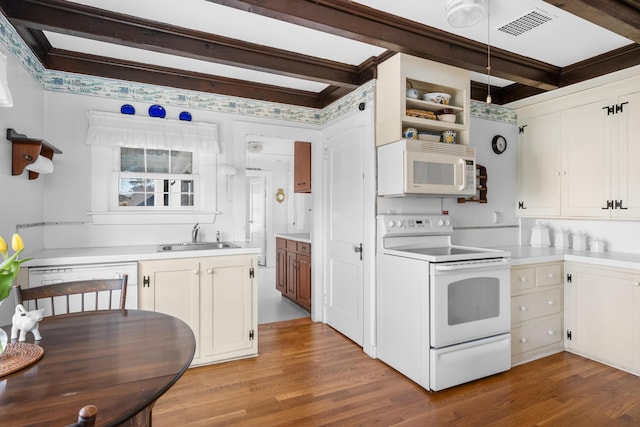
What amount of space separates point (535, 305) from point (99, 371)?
10.4ft

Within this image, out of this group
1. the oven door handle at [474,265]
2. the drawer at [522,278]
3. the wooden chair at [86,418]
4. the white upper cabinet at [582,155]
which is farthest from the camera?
the white upper cabinet at [582,155]

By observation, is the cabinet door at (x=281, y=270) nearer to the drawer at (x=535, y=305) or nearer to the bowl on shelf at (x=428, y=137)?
the bowl on shelf at (x=428, y=137)

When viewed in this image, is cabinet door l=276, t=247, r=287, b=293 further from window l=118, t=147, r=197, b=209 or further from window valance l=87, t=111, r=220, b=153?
window valance l=87, t=111, r=220, b=153

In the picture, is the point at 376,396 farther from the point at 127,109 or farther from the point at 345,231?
the point at 127,109

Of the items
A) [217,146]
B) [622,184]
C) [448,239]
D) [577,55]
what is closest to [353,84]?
[217,146]

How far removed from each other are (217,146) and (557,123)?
3.40m

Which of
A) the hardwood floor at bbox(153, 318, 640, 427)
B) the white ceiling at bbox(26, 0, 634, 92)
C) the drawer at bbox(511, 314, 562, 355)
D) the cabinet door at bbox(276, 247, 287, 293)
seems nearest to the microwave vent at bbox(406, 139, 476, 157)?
the white ceiling at bbox(26, 0, 634, 92)

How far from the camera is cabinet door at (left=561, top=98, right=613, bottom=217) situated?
3.13 m

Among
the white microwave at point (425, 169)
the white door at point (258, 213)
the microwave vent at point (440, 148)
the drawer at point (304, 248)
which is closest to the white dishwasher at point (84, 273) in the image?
the drawer at point (304, 248)

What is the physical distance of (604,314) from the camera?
9.35 feet

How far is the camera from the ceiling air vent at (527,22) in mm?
2270

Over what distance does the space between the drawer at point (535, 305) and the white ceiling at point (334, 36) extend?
202cm

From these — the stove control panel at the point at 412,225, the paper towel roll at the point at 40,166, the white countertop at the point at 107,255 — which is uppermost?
the paper towel roll at the point at 40,166

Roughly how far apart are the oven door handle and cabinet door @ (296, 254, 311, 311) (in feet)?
6.41
